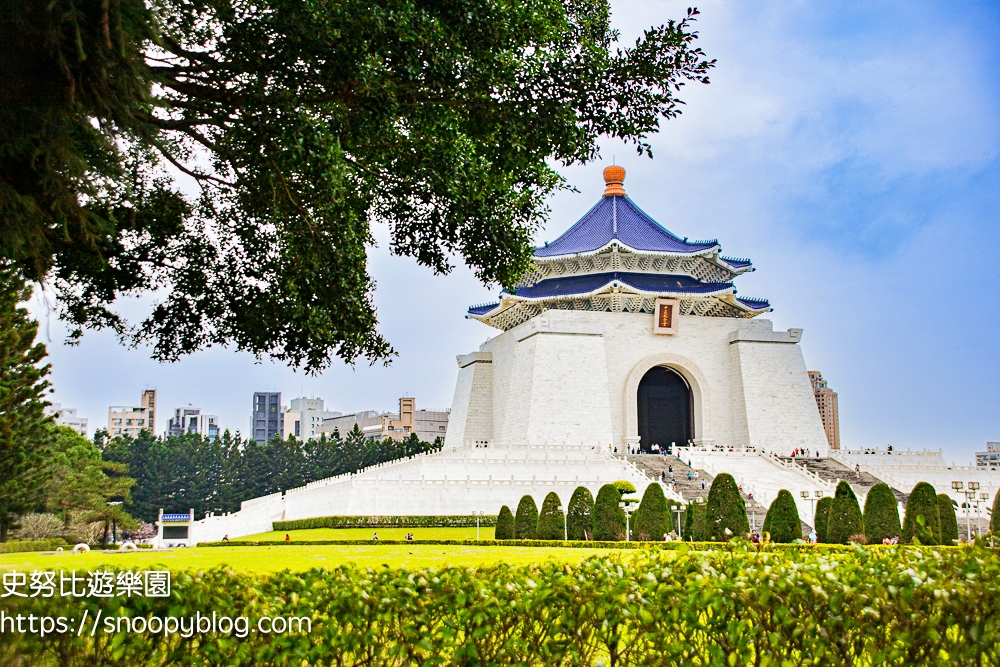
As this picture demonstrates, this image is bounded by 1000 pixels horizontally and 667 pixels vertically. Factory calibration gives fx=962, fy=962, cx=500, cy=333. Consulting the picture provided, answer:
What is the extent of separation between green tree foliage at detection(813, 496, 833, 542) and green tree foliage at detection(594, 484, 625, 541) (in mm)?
3515

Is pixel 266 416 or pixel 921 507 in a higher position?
pixel 266 416

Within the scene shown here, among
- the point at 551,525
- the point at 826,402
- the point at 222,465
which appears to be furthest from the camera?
the point at 826,402

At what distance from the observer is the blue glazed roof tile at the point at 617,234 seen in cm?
3634

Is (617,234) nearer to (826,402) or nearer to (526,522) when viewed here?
(526,522)

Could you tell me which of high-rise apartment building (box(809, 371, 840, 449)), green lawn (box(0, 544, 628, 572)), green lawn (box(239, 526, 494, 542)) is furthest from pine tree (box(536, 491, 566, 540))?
high-rise apartment building (box(809, 371, 840, 449))

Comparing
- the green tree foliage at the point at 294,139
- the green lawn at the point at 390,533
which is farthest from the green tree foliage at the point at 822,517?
the green tree foliage at the point at 294,139

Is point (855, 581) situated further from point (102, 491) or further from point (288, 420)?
point (288, 420)

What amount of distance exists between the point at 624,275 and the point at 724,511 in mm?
19782

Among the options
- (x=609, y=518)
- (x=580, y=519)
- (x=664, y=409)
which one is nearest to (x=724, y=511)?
(x=609, y=518)

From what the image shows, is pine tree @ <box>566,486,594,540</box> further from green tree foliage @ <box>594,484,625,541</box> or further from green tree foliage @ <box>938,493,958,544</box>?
green tree foliage @ <box>938,493,958,544</box>

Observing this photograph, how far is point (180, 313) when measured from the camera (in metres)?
9.52

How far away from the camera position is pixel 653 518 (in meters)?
16.8

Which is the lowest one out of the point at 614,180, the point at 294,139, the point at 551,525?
the point at 551,525

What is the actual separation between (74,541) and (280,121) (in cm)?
2316
